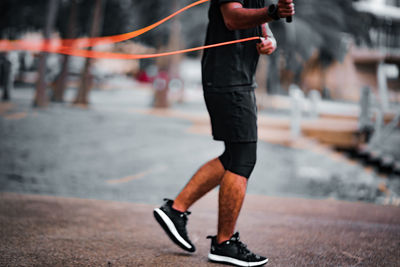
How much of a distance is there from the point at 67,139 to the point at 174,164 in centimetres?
262

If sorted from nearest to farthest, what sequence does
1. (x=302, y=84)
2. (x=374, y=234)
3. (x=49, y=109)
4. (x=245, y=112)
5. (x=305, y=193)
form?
(x=245, y=112) → (x=374, y=234) → (x=305, y=193) → (x=49, y=109) → (x=302, y=84)

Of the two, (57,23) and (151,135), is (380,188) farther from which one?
(57,23)

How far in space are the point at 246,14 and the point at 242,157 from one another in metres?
0.82

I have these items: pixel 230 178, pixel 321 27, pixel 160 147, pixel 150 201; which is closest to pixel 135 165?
pixel 160 147

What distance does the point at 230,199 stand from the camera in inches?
117

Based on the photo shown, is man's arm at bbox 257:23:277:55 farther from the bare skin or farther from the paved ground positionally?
the paved ground

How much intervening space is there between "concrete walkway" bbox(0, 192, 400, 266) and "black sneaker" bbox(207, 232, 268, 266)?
12cm

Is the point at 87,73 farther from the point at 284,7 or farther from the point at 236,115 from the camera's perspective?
the point at 284,7

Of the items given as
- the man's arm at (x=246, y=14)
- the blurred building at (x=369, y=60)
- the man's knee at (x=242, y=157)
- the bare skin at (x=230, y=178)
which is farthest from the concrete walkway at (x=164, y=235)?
the blurred building at (x=369, y=60)

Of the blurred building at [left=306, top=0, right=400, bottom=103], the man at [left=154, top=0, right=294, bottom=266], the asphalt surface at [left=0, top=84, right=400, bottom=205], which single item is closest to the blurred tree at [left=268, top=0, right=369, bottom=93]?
the blurred building at [left=306, top=0, right=400, bottom=103]

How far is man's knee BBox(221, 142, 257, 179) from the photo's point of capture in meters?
2.99

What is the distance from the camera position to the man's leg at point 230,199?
2977 mm

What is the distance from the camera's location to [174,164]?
27.0 feet

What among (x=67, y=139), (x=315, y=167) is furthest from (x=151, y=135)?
(x=315, y=167)
